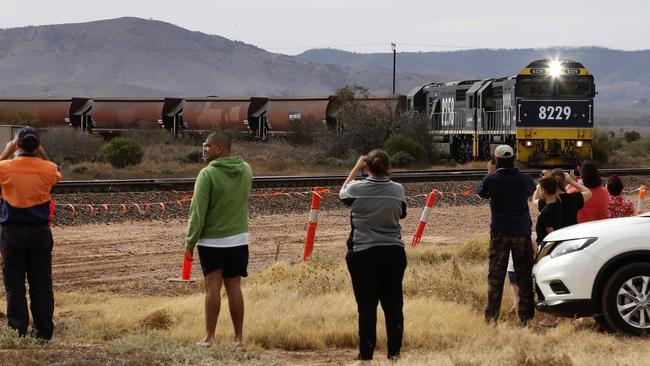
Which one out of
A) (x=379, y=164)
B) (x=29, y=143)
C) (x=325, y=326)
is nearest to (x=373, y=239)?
(x=379, y=164)

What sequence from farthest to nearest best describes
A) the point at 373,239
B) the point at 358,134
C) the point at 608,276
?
the point at 358,134, the point at 608,276, the point at 373,239

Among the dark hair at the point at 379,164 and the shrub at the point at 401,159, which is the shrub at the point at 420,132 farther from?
the dark hair at the point at 379,164

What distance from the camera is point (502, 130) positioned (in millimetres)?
37906

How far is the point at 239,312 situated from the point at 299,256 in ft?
26.5

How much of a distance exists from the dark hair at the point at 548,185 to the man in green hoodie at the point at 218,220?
3.13m

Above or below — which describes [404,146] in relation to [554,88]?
below

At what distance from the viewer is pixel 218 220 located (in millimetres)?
9484

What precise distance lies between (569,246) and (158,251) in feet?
30.7

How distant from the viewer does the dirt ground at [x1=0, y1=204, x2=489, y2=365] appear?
9648mm

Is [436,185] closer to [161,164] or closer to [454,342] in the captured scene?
[161,164]

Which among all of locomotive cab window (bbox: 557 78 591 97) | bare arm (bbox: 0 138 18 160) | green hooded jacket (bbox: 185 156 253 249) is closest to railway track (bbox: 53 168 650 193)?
locomotive cab window (bbox: 557 78 591 97)

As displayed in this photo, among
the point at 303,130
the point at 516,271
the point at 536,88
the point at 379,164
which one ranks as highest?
the point at 536,88

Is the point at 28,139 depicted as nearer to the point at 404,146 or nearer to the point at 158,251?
the point at 158,251

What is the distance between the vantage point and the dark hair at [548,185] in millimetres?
11227
